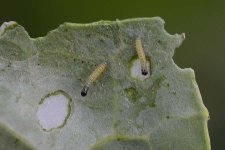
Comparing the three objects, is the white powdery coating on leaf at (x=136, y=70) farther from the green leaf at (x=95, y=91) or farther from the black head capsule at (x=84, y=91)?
the black head capsule at (x=84, y=91)

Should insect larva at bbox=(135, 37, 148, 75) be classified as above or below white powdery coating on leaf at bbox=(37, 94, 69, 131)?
above

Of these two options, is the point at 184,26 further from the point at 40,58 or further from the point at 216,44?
the point at 40,58

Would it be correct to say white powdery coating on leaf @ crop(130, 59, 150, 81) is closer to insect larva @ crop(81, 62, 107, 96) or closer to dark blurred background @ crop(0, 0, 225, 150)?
insect larva @ crop(81, 62, 107, 96)

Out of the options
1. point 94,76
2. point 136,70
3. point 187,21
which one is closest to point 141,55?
point 136,70

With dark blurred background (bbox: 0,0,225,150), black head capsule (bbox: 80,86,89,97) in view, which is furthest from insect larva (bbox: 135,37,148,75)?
dark blurred background (bbox: 0,0,225,150)

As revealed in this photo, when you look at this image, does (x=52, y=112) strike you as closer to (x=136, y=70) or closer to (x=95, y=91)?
(x=95, y=91)
